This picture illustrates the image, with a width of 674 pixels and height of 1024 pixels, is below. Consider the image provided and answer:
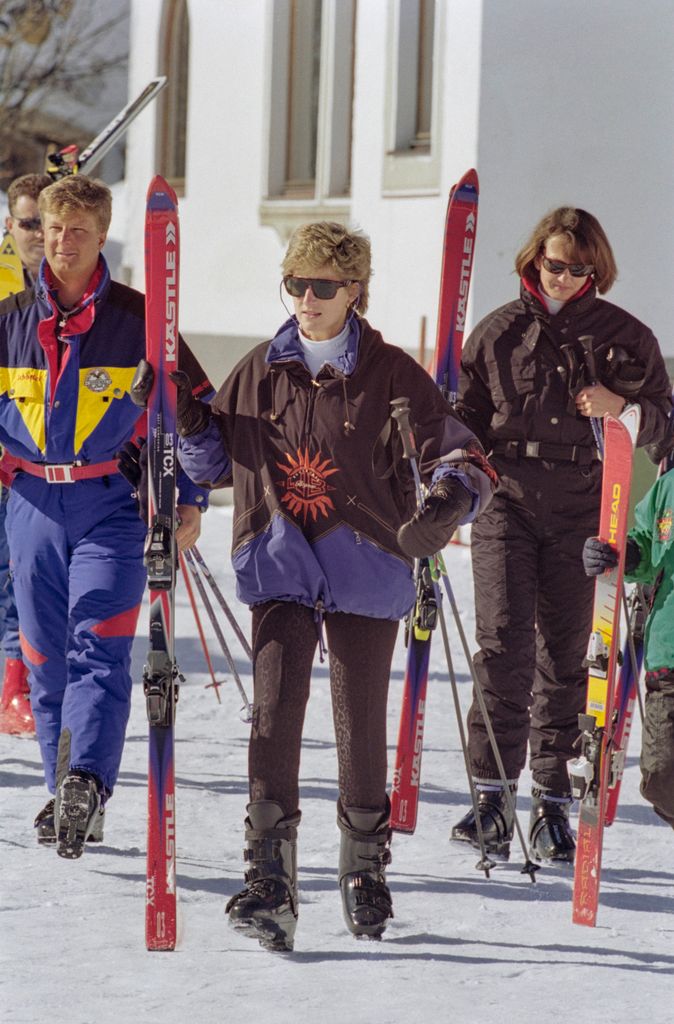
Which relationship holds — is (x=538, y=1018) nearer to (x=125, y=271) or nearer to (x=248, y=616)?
(x=248, y=616)

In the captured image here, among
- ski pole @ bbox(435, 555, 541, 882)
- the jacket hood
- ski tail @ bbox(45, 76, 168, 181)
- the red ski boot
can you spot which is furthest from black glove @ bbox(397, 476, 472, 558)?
ski tail @ bbox(45, 76, 168, 181)

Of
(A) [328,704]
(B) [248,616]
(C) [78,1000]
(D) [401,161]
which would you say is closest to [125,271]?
(D) [401,161]

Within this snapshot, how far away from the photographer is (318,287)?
3963 millimetres

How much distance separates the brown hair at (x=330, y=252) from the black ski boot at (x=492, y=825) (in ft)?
5.47

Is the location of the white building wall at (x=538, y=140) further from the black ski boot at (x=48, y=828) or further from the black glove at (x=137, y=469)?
the black glove at (x=137, y=469)

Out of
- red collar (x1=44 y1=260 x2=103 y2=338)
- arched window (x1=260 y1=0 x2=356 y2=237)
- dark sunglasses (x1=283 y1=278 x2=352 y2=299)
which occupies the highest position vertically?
arched window (x1=260 y1=0 x2=356 y2=237)

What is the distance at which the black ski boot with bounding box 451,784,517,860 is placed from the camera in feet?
15.5

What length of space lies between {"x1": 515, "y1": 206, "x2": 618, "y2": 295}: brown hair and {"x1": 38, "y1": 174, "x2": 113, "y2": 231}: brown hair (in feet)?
4.05

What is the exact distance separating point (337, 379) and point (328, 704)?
3.26 metres

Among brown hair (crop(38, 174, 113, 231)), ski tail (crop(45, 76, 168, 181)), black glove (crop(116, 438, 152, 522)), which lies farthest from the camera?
ski tail (crop(45, 76, 168, 181))

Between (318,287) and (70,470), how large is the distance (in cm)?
92

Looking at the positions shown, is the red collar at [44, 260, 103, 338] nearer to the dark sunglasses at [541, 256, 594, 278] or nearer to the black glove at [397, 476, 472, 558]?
the black glove at [397, 476, 472, 558]

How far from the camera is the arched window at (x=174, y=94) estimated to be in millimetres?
15992

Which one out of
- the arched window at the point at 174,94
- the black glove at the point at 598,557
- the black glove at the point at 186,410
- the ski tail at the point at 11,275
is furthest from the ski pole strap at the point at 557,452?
the arched window at the point at 174,94
